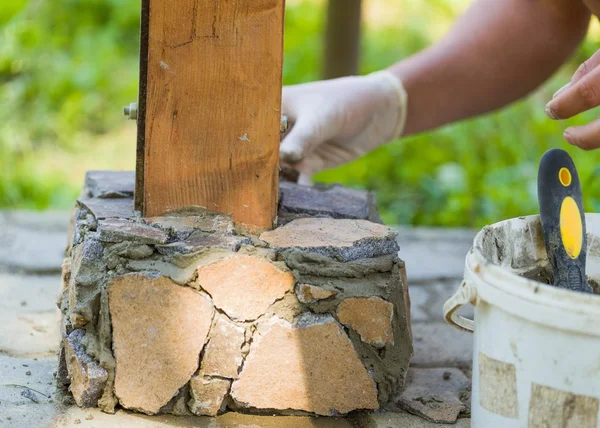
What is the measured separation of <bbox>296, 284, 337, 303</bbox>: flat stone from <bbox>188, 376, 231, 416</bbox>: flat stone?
0.24 metres

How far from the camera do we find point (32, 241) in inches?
110

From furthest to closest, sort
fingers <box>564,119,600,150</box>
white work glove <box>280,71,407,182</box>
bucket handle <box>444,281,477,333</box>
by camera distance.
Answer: white work glove <box>280,71,407,182</box>
fingers <box>564,119,600,150</box>
bucket handle <box>444,281,477,333</box>

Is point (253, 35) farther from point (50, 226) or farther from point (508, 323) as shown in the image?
point (50, 226)

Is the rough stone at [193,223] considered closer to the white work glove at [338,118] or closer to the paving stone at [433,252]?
the white work glove at [338,118]

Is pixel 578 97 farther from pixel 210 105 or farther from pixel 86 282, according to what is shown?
pixel 86 282

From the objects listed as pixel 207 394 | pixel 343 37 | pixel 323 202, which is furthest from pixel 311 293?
pixel 343 37

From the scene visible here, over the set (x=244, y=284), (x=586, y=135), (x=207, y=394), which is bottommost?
(x=207, y=394)

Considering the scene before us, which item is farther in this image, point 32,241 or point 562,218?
point 32,241

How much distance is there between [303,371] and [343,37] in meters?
2.52

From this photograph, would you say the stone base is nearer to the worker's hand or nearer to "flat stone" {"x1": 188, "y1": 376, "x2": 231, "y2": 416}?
"flat stone" {"x1": 188, "y1": 376, "x2": 231, "y2": 416}

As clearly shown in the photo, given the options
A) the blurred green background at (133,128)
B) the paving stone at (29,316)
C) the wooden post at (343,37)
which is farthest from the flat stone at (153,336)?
the wooden post at (343,37)

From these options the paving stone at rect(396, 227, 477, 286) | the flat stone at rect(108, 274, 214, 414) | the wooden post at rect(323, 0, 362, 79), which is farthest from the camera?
the wooden post at rect(323, 0, 362, 79)

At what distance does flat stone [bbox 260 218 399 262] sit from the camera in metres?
1.65

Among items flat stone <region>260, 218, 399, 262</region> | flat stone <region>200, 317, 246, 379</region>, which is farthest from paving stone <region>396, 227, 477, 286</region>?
flat stone <region>200, 317, 246, 379</region>
